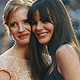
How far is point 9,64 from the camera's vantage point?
245cm

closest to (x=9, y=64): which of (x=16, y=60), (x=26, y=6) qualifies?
(x=16, y=60)

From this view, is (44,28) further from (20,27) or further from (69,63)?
(69,63)

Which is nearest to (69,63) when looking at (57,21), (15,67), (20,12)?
(57,21)

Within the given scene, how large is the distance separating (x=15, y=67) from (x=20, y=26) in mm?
480

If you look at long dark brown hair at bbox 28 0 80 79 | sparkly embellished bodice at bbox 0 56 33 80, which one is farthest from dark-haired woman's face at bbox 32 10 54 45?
sparkly embellished bodice at bbox 0 56 33 80

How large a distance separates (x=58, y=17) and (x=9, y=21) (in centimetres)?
63

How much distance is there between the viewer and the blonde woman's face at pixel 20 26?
97.0 inches

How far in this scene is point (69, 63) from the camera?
78.0 inches

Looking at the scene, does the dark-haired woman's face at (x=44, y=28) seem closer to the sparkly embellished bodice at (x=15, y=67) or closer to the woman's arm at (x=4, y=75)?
the sparkly embellished bodice at (x=15, y=67)

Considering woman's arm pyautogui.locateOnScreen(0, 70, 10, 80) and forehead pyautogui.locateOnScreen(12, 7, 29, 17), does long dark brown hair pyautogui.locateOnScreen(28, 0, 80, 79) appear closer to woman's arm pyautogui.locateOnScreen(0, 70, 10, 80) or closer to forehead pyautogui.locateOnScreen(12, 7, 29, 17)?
forehead pyautogui.locateOnScreen(12, 7, 29, 17)

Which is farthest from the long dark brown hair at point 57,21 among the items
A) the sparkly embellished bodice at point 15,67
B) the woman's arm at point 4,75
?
the woman's arm at point 4,75

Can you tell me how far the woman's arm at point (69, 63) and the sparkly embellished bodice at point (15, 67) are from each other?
1.95ft

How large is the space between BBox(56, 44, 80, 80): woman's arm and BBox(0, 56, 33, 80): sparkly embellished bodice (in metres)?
0.59

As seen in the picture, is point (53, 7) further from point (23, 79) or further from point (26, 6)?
point (23, 79)
